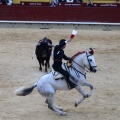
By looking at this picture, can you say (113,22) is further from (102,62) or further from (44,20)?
(102,62)

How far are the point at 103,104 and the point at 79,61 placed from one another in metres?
1.16

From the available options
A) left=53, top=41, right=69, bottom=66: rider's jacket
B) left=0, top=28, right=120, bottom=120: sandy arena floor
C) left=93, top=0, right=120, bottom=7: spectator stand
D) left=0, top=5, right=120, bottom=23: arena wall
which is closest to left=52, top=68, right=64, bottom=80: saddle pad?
left=53, top=41, right=69, bottom=66: rider's jacket

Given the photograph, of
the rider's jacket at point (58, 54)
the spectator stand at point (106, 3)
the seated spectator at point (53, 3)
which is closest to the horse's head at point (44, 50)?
the rider's jacket at point (58, 54)

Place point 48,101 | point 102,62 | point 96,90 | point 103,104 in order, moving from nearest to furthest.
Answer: point 48,101, point 103,104, point 96,90, point 102,62

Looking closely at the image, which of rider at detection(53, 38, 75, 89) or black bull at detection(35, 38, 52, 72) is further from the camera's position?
black bull at detection(35, 38, 52, 72)

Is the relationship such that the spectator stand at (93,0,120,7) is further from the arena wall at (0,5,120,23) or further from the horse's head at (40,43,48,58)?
the horse's head at (40,43,48,58)

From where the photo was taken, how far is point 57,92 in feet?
31.6

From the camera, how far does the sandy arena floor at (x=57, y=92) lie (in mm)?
8148

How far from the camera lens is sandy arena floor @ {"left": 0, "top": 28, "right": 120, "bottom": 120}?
8.15 metres

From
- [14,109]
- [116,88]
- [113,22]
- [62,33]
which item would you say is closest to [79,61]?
[14,109]

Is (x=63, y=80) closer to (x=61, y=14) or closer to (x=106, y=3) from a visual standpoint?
(x=61, y=14)

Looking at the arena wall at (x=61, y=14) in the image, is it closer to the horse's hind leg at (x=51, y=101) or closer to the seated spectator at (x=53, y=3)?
the seated spectator at (x=53, y=3)

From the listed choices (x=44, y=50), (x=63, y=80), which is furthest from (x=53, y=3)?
(x=63, y=80)

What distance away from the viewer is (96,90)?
9.94 meters
